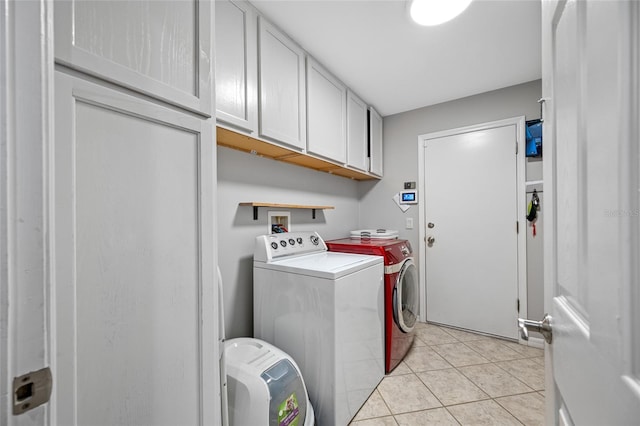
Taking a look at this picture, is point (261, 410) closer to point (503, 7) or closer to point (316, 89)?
point (316, 89)

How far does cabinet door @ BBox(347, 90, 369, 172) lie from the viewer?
2.46 meters

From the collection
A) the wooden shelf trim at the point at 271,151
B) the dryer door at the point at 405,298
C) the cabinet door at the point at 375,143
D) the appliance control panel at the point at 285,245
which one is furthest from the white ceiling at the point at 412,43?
the dryer door at the point at 405,298

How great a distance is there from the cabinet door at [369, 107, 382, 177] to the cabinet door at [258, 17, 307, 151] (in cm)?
120

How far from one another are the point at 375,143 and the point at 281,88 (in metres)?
1.59

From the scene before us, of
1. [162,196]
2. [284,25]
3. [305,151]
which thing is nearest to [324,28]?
[284,25]

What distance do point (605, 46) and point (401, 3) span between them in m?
1.49

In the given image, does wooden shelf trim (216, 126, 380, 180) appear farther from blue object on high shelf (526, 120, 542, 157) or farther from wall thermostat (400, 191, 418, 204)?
blue object on high shelf (526, 120, 542, 157)

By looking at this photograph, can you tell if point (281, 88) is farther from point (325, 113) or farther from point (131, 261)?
point (131, 261)

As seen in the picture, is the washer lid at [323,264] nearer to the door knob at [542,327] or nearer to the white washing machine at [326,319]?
the white washing machine at [326,319]

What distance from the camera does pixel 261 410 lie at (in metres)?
1.12

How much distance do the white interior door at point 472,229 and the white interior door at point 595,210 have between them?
221 centimetres

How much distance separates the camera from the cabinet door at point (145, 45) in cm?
55

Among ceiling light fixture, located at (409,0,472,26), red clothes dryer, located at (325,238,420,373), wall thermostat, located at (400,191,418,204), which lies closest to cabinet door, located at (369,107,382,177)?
wall thermostat, located at (400,191,418,204)

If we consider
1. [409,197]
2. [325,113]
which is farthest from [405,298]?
[325,113]
